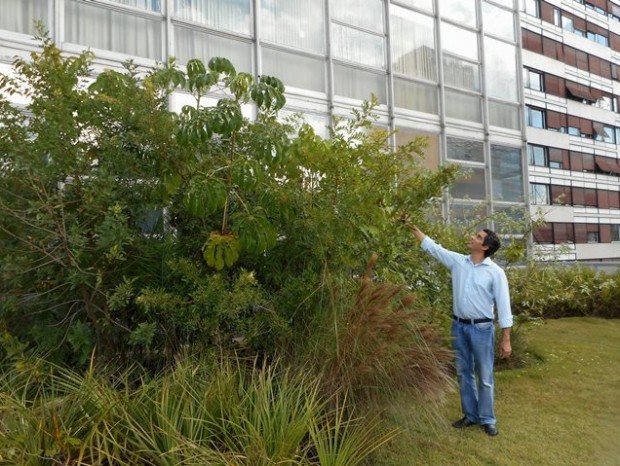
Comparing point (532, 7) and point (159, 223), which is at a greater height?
point (532, 7)

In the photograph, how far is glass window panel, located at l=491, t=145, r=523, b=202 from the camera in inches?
661

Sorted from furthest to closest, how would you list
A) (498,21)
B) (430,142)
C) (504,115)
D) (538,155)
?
(538,155)
(498,21)
(504,115)
(430,142)

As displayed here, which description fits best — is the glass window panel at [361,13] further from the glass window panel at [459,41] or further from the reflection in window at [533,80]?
the reflection in window at [533,80]

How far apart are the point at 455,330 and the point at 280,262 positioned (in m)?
1.92

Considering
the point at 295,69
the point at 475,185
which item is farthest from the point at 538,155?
the point at 295,69

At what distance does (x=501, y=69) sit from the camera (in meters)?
16.9

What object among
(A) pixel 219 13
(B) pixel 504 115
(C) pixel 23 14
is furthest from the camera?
(B) pixel 504 115

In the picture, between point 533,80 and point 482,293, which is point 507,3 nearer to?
point 533,80

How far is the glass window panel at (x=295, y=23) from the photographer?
12.0m

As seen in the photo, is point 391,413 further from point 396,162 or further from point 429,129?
point 429,129

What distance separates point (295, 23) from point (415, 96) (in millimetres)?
3823

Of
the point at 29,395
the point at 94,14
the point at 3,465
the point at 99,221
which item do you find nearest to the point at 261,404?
the point at 3,465

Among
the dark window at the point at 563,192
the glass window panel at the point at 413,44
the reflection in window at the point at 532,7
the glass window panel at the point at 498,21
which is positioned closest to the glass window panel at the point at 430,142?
the glass window panel at the point at 413,44

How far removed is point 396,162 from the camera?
18.9 ft
